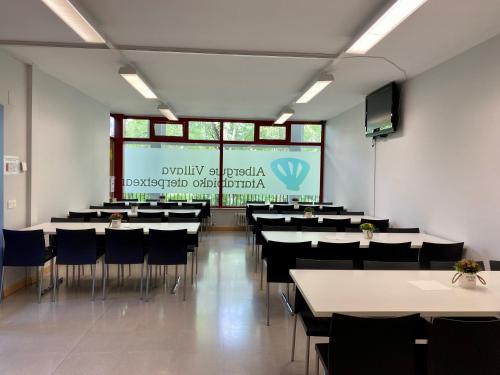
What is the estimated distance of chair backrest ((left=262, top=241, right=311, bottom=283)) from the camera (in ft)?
12.3

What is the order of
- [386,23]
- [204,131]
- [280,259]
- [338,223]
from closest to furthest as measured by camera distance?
[386,23] → [280,259] → [338,223] → [204,131]

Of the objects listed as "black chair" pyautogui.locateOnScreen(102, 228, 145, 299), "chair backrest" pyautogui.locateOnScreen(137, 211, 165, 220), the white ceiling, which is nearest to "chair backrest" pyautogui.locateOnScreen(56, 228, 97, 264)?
"black chair" pyautogui.locateOnScreen(102, 228, 145, 299)

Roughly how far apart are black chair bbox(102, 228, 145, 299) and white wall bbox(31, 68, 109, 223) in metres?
1.57

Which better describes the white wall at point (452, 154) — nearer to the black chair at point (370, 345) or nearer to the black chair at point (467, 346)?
the black chair at point (467, 346)

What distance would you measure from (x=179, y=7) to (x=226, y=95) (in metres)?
3.69

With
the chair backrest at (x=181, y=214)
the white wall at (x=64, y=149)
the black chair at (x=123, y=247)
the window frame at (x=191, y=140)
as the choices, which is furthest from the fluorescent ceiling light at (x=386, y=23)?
the window frame at (x=191, y=140)

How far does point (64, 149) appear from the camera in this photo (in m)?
6.28

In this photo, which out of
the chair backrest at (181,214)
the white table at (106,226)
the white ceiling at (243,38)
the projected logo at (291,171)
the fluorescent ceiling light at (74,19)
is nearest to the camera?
the fluorescent ceiling light at (74,19)

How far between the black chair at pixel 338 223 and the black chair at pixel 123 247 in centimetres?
283

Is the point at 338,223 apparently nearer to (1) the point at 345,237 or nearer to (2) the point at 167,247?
(1) the point at 345,237

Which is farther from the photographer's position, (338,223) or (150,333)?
(338,223)

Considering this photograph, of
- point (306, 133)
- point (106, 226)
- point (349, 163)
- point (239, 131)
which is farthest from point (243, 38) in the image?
point (306, 133)

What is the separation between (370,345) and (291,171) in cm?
821

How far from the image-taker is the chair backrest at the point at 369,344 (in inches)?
71.9
